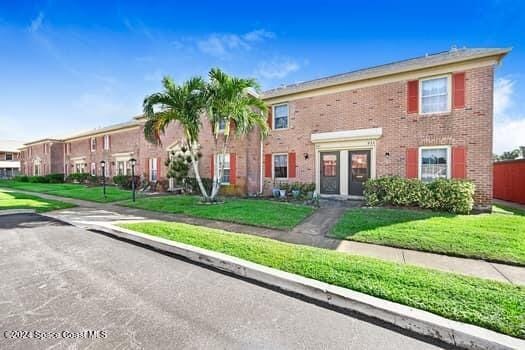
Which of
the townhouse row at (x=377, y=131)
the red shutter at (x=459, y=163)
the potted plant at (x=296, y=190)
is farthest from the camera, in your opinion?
the potted plant at (x=296, y=190)

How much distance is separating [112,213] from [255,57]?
10489mm

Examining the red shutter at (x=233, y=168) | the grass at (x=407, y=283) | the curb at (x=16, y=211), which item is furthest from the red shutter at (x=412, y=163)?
the curb at (x=16, y=211)

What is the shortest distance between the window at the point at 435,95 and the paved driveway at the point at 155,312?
33.4 feet

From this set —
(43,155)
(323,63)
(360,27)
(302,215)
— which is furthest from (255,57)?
(43,155)

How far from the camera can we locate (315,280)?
141 inches

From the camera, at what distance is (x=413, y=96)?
10242 mm

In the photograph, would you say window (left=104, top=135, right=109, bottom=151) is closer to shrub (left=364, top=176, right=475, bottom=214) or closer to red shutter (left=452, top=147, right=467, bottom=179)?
shrub (left=364, top=176, right=475, bottom=214)

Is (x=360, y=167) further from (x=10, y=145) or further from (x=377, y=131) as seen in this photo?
(x=10, y=145)

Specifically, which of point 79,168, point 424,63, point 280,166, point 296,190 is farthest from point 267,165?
point 79,168

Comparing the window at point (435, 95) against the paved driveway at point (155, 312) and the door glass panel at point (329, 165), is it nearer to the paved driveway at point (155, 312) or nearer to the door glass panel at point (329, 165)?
the door glass panel at point (329, 165)

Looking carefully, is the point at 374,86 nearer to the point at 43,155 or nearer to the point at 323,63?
the point at 323,63

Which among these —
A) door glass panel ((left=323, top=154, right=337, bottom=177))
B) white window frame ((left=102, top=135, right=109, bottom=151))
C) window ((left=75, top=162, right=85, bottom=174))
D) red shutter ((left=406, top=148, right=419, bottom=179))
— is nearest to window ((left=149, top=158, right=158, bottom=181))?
white window frame ((left=102, top=135, right=109, bottom=151))

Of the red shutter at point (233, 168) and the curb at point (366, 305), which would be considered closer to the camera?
the curb at point (366, 305)

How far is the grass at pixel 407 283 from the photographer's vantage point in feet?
Result: 8.75
